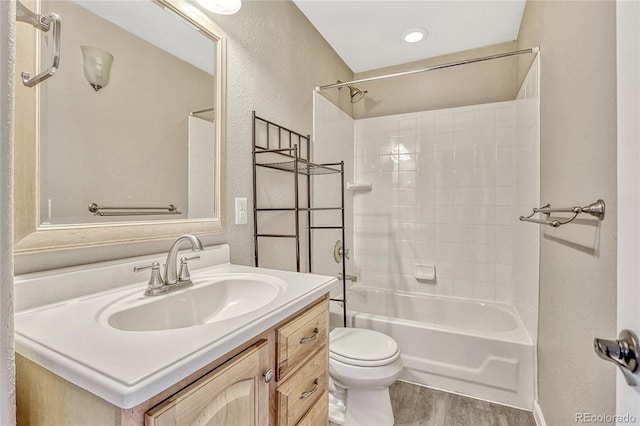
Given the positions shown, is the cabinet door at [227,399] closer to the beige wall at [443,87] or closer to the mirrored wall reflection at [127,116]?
the mirrored wall reflection at [127,116]

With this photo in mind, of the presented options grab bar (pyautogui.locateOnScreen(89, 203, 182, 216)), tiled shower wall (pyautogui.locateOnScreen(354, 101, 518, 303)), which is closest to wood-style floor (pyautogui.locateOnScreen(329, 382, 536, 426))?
tiled shower wall (pyautogui.locateOnScreen(354, 101, 518, 303))

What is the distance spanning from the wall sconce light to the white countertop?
1.84 ft

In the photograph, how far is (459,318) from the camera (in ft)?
7.95

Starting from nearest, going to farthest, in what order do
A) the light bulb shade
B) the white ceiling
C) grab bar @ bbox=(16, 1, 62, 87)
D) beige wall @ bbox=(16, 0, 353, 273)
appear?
grab bar @ bbox=(16, 1, 62, 87) < the light bulb shade < beige wall @ bbox=(16, 0, 353, 273) < the white ceiling

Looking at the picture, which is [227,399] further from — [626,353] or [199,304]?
[626,353]

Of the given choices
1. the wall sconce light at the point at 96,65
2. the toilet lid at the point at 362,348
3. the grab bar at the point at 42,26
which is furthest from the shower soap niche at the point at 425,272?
the grab bar at the point at 42,26

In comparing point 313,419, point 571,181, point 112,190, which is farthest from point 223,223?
point 571,181

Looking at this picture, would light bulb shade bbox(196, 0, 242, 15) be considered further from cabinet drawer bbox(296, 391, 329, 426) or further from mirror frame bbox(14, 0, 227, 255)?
cabinet drawer bbox(296, 391, 329, 426)

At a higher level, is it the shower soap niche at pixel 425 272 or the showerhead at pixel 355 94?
the showerhead at pixel 355 94

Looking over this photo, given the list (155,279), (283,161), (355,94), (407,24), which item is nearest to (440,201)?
(355,94)

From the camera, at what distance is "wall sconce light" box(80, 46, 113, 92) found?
2.86 ft

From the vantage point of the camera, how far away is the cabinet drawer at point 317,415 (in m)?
0.92

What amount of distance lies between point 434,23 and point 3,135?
2.42 metres

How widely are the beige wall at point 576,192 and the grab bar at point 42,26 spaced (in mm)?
1412
